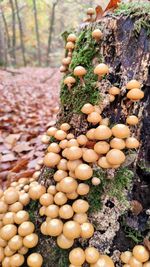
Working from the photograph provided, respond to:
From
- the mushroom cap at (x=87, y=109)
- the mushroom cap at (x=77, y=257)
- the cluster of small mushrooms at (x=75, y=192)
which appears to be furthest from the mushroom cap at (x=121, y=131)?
the mushroom cap at (x=77, y=257)

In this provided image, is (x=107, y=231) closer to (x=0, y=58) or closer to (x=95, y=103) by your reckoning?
(x=95, y=103)

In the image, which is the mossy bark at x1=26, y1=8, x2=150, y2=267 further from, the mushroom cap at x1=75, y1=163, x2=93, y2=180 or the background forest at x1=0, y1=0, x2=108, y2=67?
the background forest at x1=0, y1=0, x2=108, y2=67

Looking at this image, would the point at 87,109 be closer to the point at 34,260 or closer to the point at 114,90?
the point at 114,90

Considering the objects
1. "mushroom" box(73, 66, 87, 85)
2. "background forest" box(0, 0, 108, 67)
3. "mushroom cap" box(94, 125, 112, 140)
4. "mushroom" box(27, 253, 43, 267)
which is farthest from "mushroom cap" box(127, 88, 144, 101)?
"background forest" box(0, 0, 108, 67)

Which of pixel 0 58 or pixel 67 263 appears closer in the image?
pixel 67 263

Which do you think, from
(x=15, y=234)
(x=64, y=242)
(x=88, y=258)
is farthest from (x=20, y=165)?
(x=88, y=258)

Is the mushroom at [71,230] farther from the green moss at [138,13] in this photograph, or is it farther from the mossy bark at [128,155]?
the green moss at [138,13]

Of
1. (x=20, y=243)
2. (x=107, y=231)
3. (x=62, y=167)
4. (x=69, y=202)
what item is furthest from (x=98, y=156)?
(x=20, y=243)

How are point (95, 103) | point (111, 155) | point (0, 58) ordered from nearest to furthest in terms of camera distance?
point (111, 155) < point (95, 103) < point (0, 58)

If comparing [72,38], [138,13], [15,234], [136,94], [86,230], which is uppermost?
[138,13]
